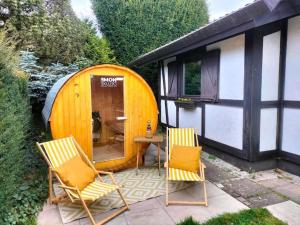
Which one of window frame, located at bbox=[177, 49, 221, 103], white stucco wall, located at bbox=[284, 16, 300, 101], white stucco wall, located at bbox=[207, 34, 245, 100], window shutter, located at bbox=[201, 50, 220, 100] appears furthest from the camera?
window frame, located at bbox=[177, 49, 221, 103]

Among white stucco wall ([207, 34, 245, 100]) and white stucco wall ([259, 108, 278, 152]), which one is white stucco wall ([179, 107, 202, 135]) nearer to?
white stucco wall ([207, 34, 245, 100])

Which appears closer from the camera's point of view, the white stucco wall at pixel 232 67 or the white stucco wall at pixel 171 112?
the white stucco wall at pixel 232 67

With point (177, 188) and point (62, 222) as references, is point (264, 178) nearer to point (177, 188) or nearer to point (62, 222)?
point (177, 188)

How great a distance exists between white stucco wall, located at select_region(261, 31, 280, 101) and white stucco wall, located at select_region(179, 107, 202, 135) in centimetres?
213

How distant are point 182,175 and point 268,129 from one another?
7.88ft

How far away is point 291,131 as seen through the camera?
477cm

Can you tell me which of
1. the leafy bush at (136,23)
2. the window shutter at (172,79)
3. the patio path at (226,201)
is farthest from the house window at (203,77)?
the leafy bush at (136,23)

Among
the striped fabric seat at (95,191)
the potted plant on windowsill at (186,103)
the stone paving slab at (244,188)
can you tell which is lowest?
the stone paving slab at (244,188)

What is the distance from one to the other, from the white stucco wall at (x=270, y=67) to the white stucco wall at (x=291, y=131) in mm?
444

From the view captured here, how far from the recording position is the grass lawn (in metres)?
3.05

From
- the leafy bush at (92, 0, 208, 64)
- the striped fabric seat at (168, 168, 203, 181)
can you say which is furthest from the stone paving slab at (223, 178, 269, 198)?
the leafy bush at (92, 0, 208, 64)

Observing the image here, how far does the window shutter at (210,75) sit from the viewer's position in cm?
579

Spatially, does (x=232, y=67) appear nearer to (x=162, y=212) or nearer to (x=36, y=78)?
(x=162, y=212)

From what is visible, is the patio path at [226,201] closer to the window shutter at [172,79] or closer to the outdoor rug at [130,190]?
the outdoor rug at [130,190]
